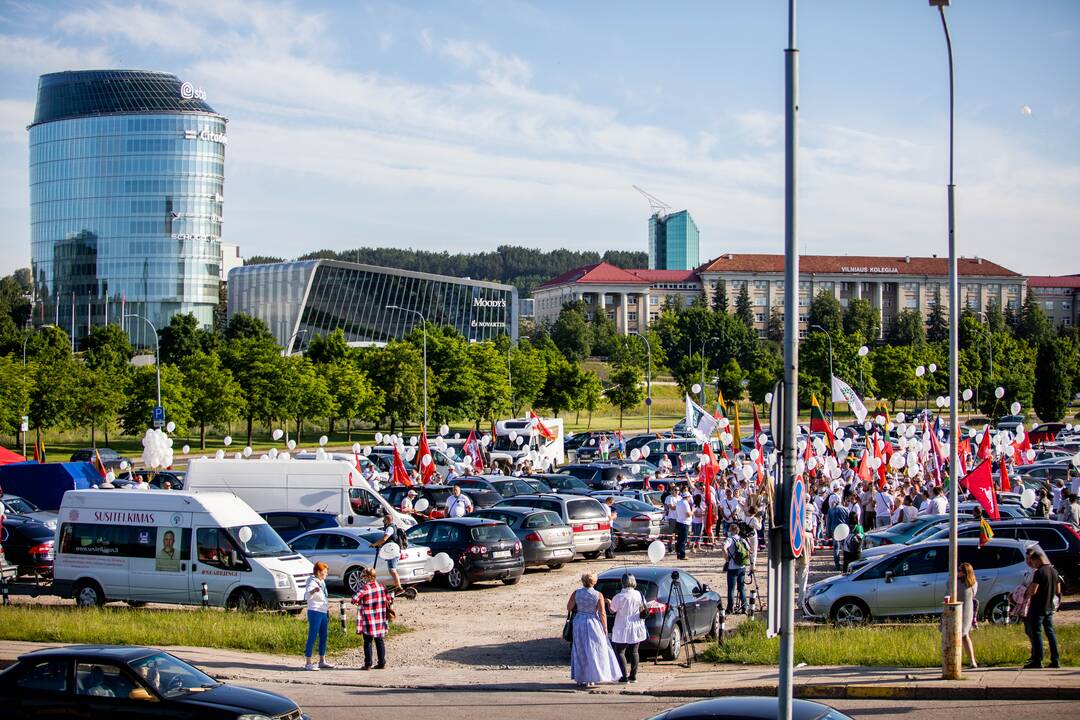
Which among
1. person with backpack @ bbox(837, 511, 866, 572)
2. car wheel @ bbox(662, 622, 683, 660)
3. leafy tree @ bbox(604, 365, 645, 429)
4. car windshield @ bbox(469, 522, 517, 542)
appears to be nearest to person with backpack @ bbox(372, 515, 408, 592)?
car windshield @ bbox(469, 522, 517, 542)

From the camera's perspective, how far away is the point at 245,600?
19453mm

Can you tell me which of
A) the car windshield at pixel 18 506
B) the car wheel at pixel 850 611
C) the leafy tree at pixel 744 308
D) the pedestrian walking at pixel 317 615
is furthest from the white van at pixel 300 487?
the leafy tree at pixel 744 308

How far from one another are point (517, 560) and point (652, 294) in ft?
538

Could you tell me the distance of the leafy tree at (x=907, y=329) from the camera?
146 meters

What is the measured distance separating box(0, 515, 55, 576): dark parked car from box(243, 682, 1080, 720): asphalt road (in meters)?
11.9

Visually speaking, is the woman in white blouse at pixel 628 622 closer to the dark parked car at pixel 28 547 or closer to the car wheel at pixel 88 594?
the car wheel at pixel 88 594

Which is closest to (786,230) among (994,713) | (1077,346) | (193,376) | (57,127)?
(994,713)

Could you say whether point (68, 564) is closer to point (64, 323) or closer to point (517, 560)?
point (517, 560)

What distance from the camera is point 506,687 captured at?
14414 millimetres

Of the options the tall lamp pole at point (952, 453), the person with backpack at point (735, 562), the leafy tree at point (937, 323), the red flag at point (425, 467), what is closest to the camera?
the tall lamp pole at point (952, 453)

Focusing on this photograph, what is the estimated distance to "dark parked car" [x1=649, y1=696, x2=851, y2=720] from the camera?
7.61m

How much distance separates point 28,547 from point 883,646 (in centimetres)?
1811

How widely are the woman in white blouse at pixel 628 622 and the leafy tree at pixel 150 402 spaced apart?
5152 cm

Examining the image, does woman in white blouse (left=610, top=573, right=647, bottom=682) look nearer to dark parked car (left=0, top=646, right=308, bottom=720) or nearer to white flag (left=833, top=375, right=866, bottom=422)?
dark parked car (left=0, top=646, right=308, bottom=720)
